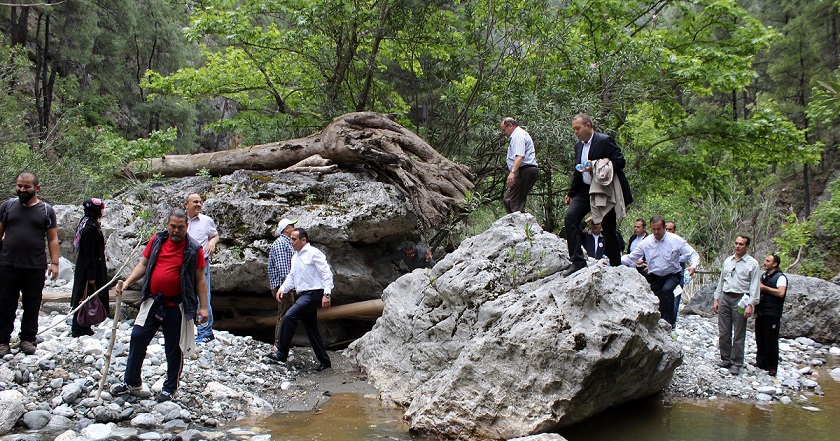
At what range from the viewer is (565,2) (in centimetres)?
1258

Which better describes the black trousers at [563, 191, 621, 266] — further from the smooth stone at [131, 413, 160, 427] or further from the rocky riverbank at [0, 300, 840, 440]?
the smooth stone at [131, 413, 160, 427]

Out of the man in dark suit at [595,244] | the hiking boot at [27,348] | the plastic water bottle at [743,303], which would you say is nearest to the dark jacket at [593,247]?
the man in dark suit at [595,244]

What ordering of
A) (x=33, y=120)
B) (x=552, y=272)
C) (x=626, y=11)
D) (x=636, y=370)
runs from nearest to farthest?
(x=636, y=370)
(x=552, y=272)
(x=626, y=11)
(x=33, y=120)

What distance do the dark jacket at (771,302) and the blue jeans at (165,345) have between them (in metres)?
7.98

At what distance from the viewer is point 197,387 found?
5.83 m

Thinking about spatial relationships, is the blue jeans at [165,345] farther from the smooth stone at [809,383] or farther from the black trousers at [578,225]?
the smooth stone at [809,383]

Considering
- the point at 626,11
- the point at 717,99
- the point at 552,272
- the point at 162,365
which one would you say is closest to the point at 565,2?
the point at 626,11

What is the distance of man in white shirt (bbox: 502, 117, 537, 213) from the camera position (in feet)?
24.8

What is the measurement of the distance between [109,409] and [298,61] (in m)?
9.97

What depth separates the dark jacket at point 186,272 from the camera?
16.8 ft

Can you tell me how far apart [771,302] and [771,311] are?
0.15 metres

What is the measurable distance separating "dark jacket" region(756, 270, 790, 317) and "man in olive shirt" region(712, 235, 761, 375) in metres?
0.30

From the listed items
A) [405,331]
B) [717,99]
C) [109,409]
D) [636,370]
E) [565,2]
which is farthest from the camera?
[717,99]

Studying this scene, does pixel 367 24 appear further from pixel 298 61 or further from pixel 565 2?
pixel 565 2
